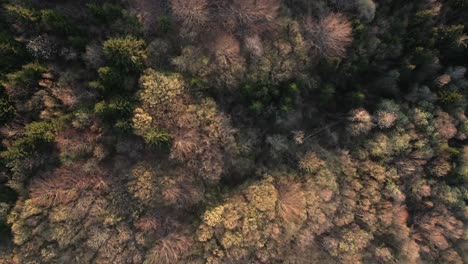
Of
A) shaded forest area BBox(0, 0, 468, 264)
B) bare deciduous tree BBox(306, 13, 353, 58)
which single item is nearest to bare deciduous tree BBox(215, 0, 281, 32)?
shaded forest area BBox(0, 0, 468, 264)

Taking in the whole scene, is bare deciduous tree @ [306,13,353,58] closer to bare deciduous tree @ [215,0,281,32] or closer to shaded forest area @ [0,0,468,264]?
shaded forest area @ [0,0,468,264]

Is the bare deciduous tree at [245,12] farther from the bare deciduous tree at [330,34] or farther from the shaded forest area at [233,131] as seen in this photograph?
the bare deciduous tree at [330,34]

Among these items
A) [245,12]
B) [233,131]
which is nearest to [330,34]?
[245,12]

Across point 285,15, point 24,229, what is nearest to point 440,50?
point 285,15

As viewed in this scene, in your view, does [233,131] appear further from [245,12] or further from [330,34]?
[330,34]

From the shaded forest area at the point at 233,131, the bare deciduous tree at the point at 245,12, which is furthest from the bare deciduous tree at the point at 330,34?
the bare deciduous tree at the point at 245,12

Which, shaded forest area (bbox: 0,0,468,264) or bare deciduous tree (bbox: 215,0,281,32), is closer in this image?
shaded forest area (bbox: 0,0,468,264)

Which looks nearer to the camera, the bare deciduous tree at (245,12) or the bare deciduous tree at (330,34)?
the bare deciduous tree at (245,12)

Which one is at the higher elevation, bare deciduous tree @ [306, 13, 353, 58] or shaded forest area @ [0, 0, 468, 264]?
bare deciduous tree @ [306, 13, 353, 58]

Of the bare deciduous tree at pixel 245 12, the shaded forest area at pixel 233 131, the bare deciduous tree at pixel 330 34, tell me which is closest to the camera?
the shaded forest area at pixel 233 131
